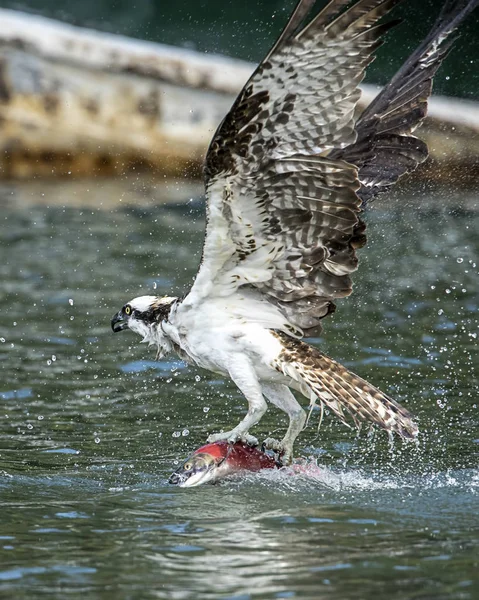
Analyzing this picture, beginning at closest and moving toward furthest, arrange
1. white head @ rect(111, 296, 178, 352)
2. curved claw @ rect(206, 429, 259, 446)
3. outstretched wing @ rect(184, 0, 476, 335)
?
1. outstretched wing @ rect(184, 0, 476, 335)
2. curved claw @ rect(206, 429, 259, 446)
3. white head @ rect(111, 296, 178, 352)

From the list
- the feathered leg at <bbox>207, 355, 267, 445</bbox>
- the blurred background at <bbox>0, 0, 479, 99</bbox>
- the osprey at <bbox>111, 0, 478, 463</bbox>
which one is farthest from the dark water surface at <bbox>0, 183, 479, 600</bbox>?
the blurred background at <bbox>0, 0, 479, 99</bbox>

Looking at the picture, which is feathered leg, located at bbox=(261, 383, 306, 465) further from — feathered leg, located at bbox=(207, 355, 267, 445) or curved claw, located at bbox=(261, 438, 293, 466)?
feathered leg, located at bbox=(207, 355, 267, 445)

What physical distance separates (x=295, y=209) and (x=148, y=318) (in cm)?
131

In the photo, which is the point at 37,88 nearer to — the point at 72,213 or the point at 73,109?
the point at 73,109

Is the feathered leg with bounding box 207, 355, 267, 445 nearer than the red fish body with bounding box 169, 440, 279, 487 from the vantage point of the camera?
No

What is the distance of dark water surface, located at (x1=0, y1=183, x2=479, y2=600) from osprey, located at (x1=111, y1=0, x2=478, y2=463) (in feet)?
1.92

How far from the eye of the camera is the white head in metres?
6.96

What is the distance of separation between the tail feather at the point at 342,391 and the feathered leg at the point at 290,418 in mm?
234

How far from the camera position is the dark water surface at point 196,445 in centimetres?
494

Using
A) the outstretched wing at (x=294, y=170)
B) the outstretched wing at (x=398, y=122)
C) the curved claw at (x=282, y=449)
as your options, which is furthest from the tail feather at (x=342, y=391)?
the outstretched wing at (x=398, y=122)

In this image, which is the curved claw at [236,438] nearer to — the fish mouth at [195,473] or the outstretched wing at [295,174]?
the fish mouth at [195,473]

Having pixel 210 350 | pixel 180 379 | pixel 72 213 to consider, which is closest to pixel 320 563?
pixel 210 350

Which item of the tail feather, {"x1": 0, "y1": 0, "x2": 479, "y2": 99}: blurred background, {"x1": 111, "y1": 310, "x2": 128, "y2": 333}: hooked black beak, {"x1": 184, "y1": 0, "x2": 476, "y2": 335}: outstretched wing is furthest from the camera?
{"x1": 0, "y1": 0, "x2": 479, "y2": 99}: blurred background

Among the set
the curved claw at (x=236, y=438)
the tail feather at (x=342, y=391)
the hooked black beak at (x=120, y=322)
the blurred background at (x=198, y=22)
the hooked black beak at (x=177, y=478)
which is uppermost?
the blurred background at (x=198, y=22)
